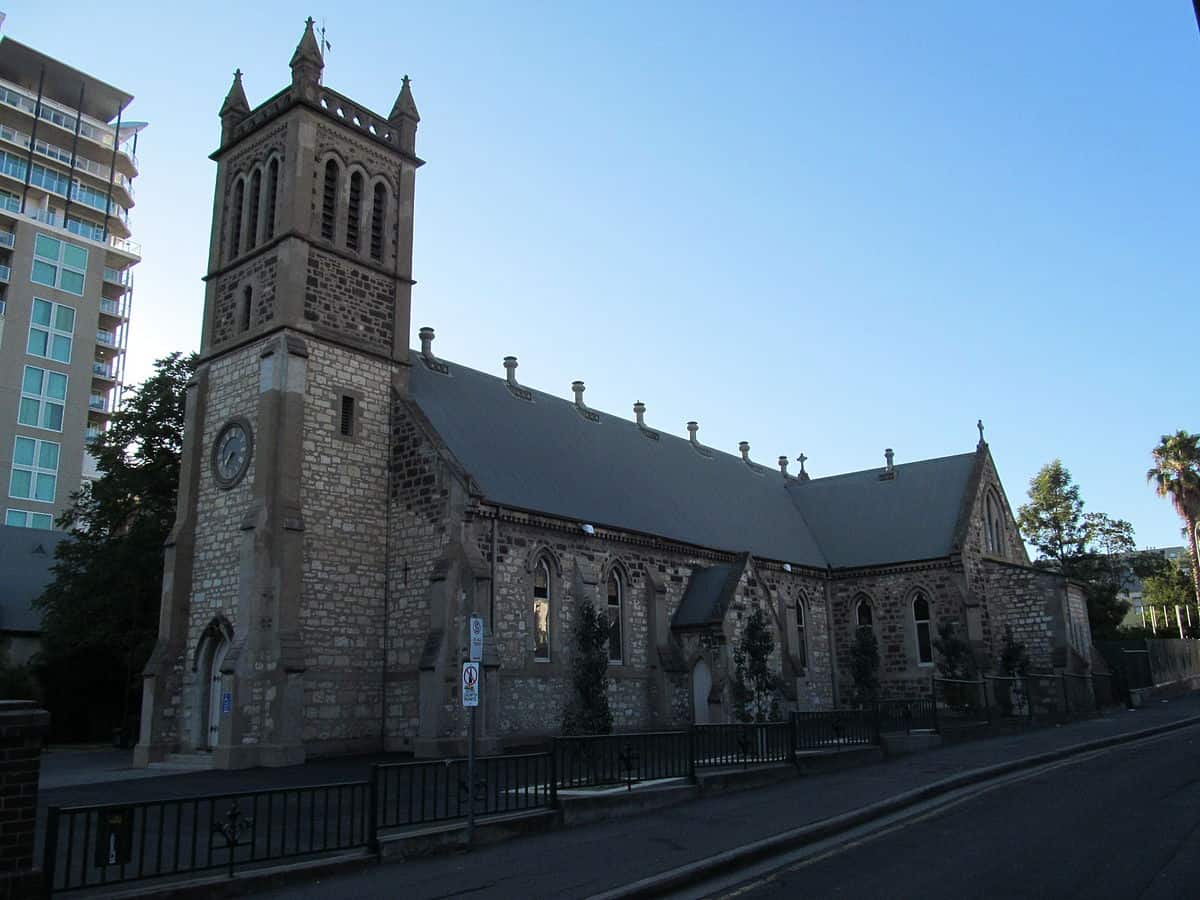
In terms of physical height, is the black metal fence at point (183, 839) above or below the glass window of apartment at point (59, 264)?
below

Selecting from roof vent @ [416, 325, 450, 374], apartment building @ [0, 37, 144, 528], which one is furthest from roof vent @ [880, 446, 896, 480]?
apartment building @ [0, 37, 144, 528]

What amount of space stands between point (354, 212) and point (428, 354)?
15.9 feet

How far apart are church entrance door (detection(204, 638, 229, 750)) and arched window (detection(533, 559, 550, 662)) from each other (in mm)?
7765

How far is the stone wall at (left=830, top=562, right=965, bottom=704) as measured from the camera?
36188 millimetres

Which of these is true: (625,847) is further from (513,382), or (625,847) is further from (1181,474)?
(1181,474)

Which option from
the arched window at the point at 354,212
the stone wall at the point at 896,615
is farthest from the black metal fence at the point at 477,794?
the stone wall at the point at 896,615

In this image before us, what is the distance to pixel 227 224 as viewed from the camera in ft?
93.8

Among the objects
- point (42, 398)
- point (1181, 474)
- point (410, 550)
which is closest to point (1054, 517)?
point (1181, 474)

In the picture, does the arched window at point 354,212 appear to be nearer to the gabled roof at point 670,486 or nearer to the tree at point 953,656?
the gabled roof at point 670,486

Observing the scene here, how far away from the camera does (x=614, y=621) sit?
2914 cm

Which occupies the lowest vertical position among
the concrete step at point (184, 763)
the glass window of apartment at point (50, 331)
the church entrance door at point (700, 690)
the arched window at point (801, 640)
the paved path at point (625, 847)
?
the paved path at point (625, 847)

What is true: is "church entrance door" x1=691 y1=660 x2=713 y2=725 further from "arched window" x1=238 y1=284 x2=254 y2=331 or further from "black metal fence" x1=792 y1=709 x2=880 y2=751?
"arched window" x1=238 y1=284 x2=254 y2=331

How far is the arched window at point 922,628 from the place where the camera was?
3662cm

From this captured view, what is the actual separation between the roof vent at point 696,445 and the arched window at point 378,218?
17.8 meters
